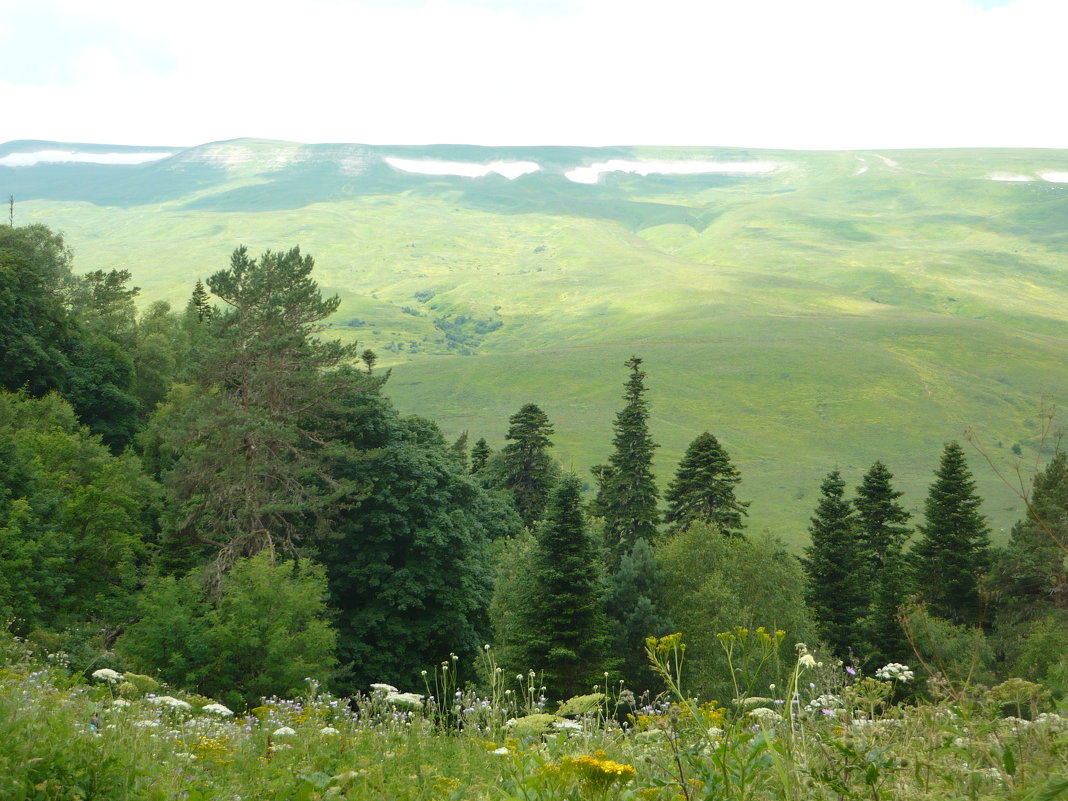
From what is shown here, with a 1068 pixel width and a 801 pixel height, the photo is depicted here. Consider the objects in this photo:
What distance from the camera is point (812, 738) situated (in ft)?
17.9

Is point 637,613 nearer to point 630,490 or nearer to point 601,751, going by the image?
point 630,490

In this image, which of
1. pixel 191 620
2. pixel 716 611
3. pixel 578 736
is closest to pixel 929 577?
pixel 716 611

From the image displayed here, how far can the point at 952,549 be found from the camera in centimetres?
6256

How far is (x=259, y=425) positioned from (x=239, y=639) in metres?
11.9

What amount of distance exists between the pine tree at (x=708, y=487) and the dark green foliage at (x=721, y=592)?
4.05 metres

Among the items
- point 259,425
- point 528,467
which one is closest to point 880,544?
point 528,467

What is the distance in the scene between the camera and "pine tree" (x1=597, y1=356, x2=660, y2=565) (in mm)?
62844

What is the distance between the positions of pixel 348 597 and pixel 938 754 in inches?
1665

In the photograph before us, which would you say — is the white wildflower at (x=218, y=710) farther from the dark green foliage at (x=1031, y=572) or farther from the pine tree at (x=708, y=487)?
the dark green foliage at (x=1031, y=572)

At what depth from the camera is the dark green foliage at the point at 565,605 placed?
126 ft

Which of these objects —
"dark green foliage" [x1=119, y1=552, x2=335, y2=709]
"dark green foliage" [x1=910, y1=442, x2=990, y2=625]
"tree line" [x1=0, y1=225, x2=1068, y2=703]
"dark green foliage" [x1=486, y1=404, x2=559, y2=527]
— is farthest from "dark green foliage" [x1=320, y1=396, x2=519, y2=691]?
"dark green foliage" [x1=910, y1=442, x2=990, y2=625]

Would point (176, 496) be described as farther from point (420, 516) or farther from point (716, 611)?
point (716, 611)

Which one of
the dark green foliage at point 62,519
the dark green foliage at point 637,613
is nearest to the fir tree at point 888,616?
the dark green foliage at point 637,613


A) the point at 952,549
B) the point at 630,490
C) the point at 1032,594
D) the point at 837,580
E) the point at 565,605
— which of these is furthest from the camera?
the point at 630,490
